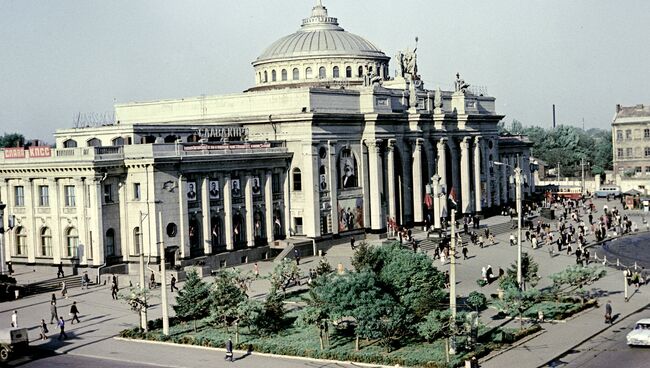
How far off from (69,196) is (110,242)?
4431 millimetres

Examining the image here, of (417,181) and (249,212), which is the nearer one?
(249,212)

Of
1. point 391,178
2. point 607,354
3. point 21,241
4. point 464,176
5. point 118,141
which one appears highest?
point 118,141

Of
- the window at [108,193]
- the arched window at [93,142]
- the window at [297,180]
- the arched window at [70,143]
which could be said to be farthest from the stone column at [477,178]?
the window at [108,193]

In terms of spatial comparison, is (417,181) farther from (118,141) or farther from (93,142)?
(93,142)

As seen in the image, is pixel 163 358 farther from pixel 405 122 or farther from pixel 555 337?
pixel 405 122

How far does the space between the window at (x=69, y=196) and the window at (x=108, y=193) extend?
2319mm

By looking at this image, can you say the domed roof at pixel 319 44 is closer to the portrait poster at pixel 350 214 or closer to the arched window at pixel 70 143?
the portrait poster at pixel 350 214

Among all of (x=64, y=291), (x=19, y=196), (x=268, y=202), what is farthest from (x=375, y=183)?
(x=64, y=291)

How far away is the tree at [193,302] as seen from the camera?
52.0 meters

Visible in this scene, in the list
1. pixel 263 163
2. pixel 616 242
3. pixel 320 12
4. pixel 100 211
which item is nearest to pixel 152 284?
pixel 100 211

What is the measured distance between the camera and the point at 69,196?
69812 millimetres

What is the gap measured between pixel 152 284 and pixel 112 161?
10377 mm

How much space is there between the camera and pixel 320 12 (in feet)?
358

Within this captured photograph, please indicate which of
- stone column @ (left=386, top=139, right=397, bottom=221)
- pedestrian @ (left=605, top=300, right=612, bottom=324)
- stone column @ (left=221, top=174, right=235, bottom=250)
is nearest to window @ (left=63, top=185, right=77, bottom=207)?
stone column @ (left=221, top=174, right=235, bottom=250)
